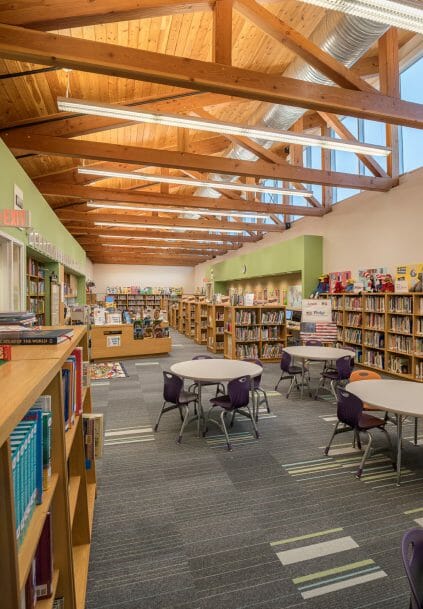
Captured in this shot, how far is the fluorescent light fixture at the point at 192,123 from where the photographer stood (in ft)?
12.9

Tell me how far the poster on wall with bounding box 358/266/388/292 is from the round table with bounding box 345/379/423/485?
160 inches

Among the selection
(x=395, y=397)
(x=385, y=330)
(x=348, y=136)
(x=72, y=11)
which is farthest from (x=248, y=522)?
(x=348, y=136)

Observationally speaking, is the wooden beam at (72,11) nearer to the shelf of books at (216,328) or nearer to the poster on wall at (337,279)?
Result: the poster on wall at (337,279)

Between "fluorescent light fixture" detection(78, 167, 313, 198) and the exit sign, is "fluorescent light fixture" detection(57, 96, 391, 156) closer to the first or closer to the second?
"fluorescent light fixture" detection(78, 167, 313, 198)

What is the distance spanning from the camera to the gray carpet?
6.53 ft

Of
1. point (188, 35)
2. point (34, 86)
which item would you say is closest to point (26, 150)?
point (34, 86)

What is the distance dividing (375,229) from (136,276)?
49.3 feet

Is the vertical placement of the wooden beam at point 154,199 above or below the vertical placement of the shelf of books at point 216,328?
above

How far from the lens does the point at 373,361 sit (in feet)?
24.2

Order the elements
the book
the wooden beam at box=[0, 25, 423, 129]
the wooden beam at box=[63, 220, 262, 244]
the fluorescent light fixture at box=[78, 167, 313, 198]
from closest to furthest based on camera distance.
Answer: the book < the wooden beam at box=[0, 25, 423, 129] < the fluorescent light fixture at box=[78, 167, 313, 198] < the wooden beam at box=[63, 220, 262, 244]

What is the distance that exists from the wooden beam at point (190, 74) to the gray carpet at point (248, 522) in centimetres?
380

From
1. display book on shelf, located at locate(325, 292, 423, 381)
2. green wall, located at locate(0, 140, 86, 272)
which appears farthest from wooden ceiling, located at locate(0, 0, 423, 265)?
display book on shelf, located at locate(325, 292, 423, 381)

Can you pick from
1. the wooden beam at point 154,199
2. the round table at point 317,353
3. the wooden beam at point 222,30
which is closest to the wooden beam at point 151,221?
the wooden beam at point 154,199

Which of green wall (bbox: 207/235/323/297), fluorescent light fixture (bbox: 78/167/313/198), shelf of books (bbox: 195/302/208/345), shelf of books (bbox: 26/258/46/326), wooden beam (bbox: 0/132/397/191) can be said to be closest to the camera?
wooden beam (bbox: 0/132/397/191)
